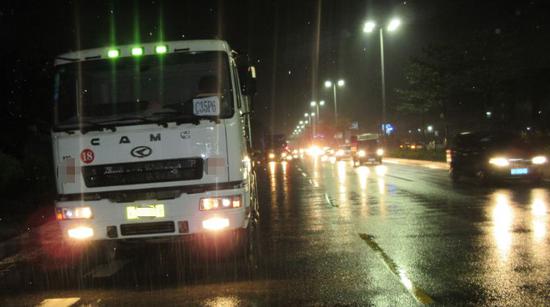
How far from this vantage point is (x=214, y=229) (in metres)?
7.17

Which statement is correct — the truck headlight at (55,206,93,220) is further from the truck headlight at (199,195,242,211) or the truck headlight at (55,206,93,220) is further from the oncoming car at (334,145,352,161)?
the oncoming car at (334,145,352,161)

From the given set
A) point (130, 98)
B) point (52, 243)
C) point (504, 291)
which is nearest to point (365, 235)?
point (504, 291)

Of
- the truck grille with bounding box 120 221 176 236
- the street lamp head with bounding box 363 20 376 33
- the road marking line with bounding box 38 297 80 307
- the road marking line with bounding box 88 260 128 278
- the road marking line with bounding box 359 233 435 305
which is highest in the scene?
the street lamp head with bounding box 363 20 376 33

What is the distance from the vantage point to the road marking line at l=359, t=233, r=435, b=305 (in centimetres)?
588

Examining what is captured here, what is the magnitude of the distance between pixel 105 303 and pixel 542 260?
5.39 m

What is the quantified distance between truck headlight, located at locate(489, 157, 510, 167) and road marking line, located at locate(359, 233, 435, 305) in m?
10.1

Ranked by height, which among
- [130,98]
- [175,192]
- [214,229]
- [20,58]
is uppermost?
[20,58]

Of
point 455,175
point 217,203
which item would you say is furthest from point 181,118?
point 455,175

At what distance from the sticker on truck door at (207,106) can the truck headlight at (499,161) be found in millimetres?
13326

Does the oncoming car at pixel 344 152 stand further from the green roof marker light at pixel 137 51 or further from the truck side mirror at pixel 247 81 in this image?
the green roof marker light at pixel 137 51

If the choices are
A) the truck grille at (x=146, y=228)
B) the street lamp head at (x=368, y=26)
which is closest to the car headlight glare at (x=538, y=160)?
the truck grille at (x=146, y=228)

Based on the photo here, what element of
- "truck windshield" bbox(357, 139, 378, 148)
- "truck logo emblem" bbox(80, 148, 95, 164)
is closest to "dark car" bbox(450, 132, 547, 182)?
"truck logo emblem" bbox(80, 148, 95, 164)

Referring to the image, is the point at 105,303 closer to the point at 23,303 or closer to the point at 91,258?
the point at 23,303

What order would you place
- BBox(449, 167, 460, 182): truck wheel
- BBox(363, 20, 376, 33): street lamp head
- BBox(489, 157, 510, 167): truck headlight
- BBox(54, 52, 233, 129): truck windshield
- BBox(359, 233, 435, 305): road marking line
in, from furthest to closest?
BBox(363, 20, 376, 33): street lamp head, BBox(449, 167, 460, 182): truck wheel, BBox(489, 157, 510, 167): truck headlight, BBox(54, 52, 233, 129): truck windshield, BBox(359, 233, 435, 305): road marking line
